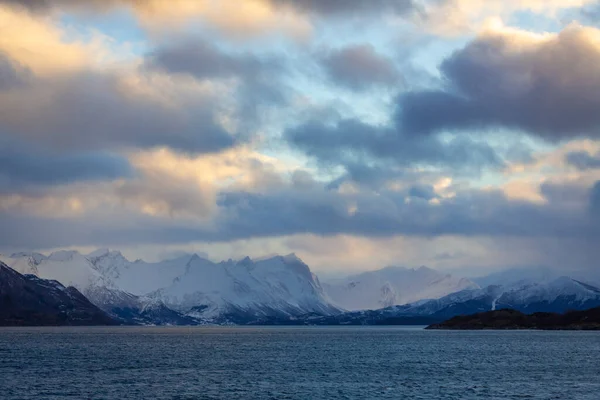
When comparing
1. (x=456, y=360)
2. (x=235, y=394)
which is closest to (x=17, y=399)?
(x=235, y=394)

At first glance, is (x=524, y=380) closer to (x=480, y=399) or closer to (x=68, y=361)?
(x=480, y=399)

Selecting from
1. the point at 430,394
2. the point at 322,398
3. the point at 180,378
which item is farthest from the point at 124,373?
the point at 430,394

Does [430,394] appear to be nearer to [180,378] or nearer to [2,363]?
[180,378]

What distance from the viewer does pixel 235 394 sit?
118 m

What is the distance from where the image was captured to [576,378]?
142875 mm

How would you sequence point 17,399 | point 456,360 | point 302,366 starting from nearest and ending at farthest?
point 17,399
point 302,366
point 456,360

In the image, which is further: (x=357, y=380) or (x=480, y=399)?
(x=357, y=380)

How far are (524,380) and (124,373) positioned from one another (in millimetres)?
84463

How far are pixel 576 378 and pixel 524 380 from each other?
11774 millimetres

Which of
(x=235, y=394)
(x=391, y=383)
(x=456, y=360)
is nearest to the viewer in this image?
(x=235, y=394)

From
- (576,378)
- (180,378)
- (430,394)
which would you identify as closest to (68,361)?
(180,378)

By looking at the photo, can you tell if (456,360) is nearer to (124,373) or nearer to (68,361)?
(124,373)

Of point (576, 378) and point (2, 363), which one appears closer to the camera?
point (576, 378)

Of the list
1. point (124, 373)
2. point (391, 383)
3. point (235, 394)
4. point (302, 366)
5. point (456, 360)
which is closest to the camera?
point (235, 394)
